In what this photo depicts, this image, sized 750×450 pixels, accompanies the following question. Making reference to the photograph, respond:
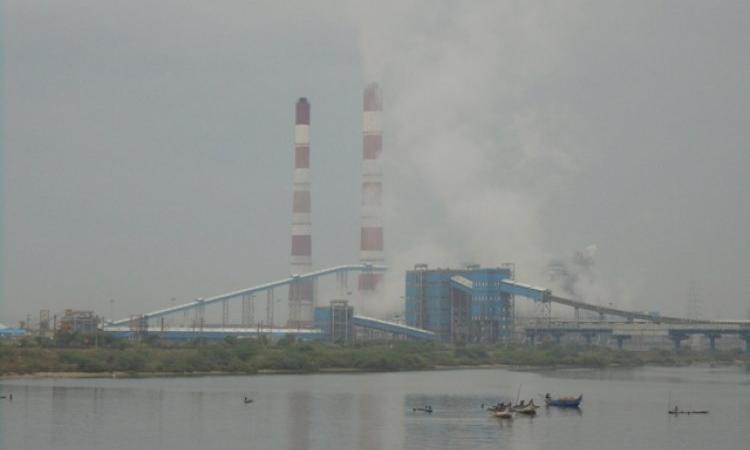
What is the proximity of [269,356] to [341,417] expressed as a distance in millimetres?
17644

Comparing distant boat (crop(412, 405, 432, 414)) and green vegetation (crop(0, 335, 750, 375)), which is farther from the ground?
green vegetation (crop(0, 335, 750, 375))

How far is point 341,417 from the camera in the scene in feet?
85.4

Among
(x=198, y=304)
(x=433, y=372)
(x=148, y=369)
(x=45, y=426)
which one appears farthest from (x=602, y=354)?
(x=45, y=426)

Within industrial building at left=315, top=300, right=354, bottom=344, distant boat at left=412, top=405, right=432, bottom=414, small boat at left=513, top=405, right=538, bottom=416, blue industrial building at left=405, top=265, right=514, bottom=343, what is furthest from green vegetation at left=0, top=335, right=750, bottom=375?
small boat at left=513, top=405, right=538, bottom=416

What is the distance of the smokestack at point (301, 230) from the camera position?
58.9 m

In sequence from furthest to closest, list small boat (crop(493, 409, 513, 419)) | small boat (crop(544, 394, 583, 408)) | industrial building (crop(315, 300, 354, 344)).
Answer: industrial building (crop(315, 300, 354, 344)) → small boat (crop(544, 394, 583, 408)) → small boat (crop(493, 409, 513, 419))

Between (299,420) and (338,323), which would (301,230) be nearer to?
(338,323)

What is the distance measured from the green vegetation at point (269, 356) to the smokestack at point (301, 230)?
6.80 m

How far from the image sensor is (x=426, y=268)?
6091 cm

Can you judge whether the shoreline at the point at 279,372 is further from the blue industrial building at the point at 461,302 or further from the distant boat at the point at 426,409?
the distant boat at the point at 426,409

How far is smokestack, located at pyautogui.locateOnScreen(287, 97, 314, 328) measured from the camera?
58.9m

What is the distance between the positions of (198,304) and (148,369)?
26170 mm

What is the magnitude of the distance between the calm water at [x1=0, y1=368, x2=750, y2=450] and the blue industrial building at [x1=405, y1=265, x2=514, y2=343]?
844 inches

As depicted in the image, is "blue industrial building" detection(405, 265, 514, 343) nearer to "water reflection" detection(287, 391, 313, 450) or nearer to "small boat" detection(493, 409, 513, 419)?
"water reflection" detection(287, 391, 313, 450)
